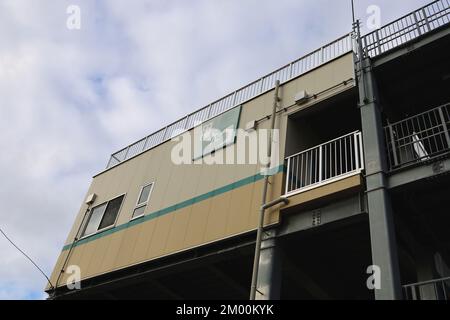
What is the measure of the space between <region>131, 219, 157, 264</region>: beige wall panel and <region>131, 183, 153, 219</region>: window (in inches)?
24.9

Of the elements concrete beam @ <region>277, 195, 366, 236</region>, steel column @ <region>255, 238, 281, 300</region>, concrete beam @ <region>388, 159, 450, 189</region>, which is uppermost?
concrete beam @ <region>388, 159, 450, 189</region>

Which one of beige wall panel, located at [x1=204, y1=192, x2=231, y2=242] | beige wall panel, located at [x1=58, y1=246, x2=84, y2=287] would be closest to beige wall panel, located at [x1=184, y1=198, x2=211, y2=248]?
beige wall panel, located at [x1=204, y1=192, x2=231, y2=242]

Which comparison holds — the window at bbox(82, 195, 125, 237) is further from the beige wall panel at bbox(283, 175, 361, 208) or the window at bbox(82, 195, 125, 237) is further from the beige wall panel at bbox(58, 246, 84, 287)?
the beige wall panel at bbox(283, 175, 361, 208)

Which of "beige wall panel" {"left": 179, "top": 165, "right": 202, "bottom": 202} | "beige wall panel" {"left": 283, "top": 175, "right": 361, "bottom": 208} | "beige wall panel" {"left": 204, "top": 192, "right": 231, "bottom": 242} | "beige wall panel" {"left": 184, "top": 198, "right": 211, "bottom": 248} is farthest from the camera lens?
"beige wall panel" {"left": 179, "top": 165, "right": 202, "bottom": 202}

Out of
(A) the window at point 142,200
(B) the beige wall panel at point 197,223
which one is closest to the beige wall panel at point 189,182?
(B) the beige wall panel at point 197,223

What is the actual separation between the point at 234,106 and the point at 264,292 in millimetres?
5773

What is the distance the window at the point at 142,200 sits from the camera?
38.7 ft

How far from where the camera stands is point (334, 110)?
396 inches

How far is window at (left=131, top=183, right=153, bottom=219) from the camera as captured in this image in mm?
11805
